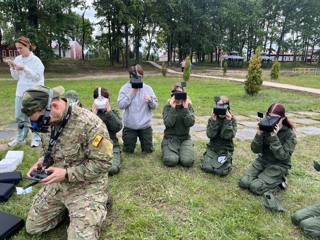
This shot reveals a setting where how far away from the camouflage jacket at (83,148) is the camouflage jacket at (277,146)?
1748 mm

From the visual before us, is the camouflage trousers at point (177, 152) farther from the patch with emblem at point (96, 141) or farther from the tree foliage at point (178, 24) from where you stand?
the tree foliage at point (178, 24)

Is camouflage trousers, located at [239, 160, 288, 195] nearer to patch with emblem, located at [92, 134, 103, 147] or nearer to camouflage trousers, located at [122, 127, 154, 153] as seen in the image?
camouflage trousers, located at [122, 127, 154, 153]

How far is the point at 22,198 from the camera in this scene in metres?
3.13

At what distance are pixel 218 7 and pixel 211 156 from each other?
3299 centimetres

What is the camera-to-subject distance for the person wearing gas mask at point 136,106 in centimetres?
412

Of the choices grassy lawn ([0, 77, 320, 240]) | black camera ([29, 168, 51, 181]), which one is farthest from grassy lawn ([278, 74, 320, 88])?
black camera ([29, 168, 51, 181])

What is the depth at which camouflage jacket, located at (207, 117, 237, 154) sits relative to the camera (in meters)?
3.83

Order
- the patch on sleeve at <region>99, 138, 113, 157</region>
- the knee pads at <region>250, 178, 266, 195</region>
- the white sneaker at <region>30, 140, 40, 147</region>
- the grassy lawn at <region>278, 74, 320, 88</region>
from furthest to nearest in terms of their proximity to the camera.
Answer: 1. the grassy lawn at <region>278, 74, 320, 88</region>
2. the white sneaker at <region>30, 140, 40, 147</region>
3. the knee pads at <region>250, 178, 266, 195</region>
4. the patch on sleeve at <region>99, 138, 113, 157</region>

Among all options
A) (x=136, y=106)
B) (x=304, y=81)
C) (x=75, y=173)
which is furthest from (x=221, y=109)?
(x=304, y=81)

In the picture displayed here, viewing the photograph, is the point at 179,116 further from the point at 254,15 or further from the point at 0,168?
the point at 254,15

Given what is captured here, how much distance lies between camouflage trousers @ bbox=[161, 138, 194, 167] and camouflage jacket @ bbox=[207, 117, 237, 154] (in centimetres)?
31

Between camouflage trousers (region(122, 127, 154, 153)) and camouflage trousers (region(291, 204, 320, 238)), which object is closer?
camouflage trousers (region(291, 204, 320, 238))

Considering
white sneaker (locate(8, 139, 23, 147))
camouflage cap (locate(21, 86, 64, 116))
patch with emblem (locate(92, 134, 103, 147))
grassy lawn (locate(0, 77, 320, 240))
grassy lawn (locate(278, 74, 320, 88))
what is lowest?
grassy lawn (locate(0, 77, 320, 240))

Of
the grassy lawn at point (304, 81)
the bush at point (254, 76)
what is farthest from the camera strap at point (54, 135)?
the grassy lawn at point (304, 81)
